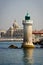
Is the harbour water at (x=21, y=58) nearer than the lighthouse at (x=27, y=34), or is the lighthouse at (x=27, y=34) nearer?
the harbour water at (x=21, y=58)

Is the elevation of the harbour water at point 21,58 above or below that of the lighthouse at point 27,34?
below

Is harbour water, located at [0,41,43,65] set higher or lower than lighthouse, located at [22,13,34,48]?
lower

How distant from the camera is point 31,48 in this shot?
6450 cm

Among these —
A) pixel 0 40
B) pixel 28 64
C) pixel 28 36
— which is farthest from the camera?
pixel 0 40

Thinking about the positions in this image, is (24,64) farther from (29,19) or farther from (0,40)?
→ (0,40)

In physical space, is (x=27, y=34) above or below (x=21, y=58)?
above

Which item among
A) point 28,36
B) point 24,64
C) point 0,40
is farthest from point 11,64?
point 0,40

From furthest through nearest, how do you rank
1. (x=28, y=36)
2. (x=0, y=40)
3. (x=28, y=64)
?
(x=0, y=40) < (x=28, y=36) < (x=28, y=64)

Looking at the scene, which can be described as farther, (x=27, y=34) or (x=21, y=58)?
(x=27, y=34)

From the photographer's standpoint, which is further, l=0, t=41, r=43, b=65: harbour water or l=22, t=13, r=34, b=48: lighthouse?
l=22, t=13, r=34, b=48: lighthouse

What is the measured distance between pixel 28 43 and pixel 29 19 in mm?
4718

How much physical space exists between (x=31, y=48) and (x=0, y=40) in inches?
5164

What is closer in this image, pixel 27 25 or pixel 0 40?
pixel 27 25

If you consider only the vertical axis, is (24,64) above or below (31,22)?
below
